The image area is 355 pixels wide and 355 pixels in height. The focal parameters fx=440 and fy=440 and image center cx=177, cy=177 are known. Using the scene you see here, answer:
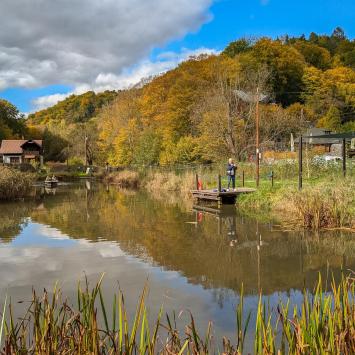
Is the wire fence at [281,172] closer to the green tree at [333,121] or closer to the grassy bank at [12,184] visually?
the grassy bank at [12,184]

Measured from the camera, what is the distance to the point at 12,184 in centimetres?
2603

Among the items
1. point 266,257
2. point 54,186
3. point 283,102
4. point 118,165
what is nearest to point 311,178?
point 266,257

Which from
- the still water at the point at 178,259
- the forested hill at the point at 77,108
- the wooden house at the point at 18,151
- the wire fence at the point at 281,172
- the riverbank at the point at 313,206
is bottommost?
the still water at the point at 178,259

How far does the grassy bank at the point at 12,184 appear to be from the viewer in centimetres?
2531

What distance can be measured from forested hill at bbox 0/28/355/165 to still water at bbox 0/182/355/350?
1698 centimetres

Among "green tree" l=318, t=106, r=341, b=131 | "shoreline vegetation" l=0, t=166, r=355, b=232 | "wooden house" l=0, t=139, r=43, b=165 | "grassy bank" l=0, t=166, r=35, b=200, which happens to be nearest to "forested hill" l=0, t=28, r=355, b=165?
"green tree" l=318, t=106, r=341, b=131

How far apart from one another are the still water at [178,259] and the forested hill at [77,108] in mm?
70543

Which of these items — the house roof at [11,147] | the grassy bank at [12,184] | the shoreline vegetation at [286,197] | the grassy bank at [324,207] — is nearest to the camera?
the grassy bank at [324,207]

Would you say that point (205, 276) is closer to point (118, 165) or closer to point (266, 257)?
point (266, 257)

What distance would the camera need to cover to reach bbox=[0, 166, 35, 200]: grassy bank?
2531 cm

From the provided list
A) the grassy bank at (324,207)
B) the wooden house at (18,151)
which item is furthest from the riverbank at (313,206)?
the wooden house at (18,151)

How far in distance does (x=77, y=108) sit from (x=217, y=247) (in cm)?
8655

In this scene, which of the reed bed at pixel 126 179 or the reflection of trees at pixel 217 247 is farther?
the reed bed at pixel 126 179

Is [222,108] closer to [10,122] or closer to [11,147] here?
[11,147]
